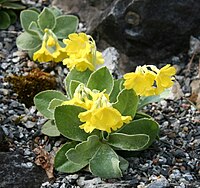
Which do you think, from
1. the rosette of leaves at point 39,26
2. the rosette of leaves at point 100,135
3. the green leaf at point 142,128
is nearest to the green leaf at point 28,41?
the rosette of leaves at point 39,26

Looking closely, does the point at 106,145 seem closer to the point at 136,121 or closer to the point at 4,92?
the point at 136,121

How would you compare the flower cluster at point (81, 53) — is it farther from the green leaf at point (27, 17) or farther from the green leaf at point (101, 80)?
the green leaf at point (27, 17)

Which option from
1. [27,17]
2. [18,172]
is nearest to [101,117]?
[18,172]

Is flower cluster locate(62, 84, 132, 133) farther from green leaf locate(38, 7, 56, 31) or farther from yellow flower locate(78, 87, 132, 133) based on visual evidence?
green leaf locate(38, 7, 56, 31)

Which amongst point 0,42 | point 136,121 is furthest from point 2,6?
point 136,121

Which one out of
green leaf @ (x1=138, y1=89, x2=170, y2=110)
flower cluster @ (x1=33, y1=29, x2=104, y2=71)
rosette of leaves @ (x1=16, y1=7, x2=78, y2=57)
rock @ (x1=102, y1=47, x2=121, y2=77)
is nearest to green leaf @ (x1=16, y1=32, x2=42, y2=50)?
rosette of leaves @ (x1=16, y1=7, x2=78, y2=57)
